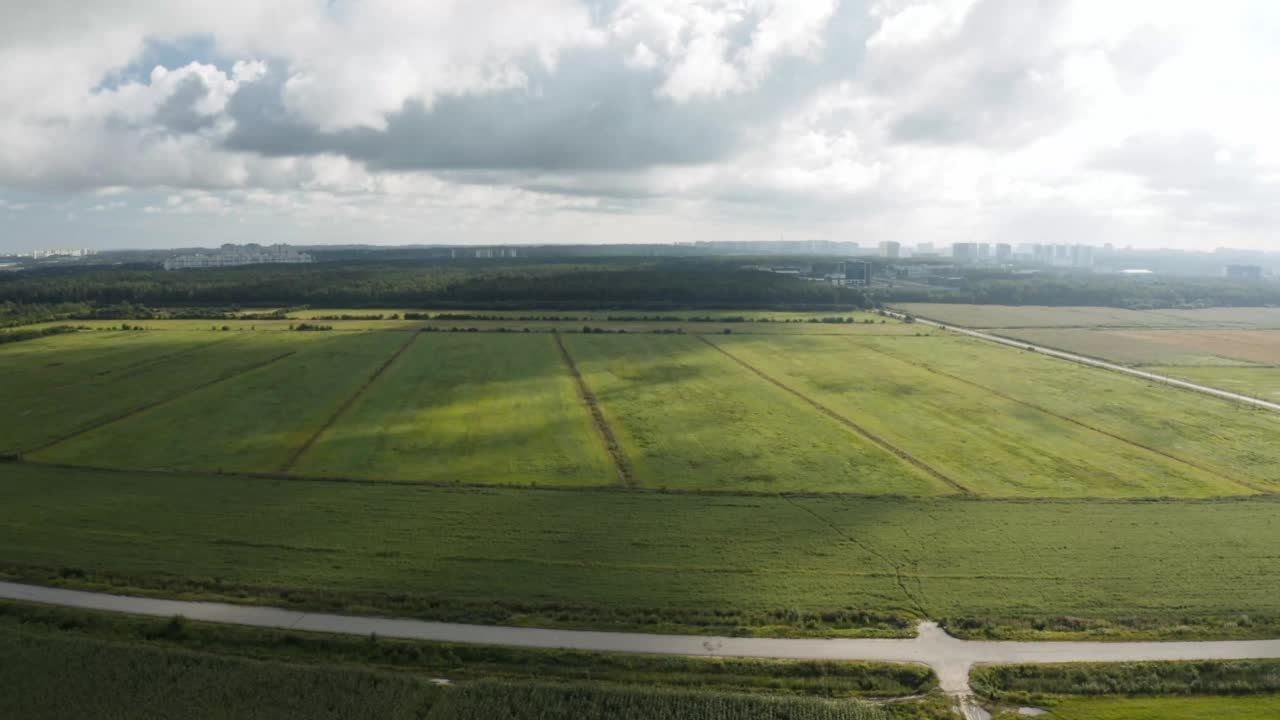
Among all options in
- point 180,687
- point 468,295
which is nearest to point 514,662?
point 180,687

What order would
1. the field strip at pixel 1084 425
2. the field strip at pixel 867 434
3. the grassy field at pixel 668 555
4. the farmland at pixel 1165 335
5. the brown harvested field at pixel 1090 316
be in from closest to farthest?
the grassy field at pixel 668 555
the field strip at pixel 1084 425
the field strip at pixel 867 434
the farmland at pixel 1165 335
the brown harvested field at pixel 1090 316

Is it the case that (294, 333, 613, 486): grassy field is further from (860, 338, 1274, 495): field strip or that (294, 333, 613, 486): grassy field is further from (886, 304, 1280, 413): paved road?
(886, 304, 1280, 413): paved road

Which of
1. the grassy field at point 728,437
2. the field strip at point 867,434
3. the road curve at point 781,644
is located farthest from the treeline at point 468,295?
the road curve at point 781,644

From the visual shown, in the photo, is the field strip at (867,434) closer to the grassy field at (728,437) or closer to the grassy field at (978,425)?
the grassy field at (978,425)

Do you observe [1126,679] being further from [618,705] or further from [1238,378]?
[1238,378]

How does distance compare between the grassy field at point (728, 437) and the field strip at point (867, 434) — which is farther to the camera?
the field strip at point (867, 434)

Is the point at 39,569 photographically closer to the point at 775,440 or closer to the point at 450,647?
the point at 450,647
